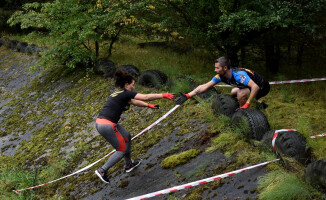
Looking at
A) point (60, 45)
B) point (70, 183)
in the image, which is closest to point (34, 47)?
point (60, 45)

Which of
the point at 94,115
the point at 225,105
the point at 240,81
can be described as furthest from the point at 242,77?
the point at 94,115

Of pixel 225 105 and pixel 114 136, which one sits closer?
pixel 114 136

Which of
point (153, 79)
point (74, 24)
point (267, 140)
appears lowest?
point (267, 140)

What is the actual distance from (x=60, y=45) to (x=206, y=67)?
531cm

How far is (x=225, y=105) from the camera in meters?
5.44

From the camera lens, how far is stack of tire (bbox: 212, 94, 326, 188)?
3.18 metres

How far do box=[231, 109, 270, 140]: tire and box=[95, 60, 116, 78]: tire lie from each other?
19.8ft

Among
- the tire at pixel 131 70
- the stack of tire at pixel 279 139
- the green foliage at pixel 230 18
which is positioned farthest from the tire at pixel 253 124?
the tire at pixel 131 70

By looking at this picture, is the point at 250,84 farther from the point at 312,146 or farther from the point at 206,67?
the point at 206,67

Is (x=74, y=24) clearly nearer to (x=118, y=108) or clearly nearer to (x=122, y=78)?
(x=122, y=78)

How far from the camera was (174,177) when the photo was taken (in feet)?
15.0

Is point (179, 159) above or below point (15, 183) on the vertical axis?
above

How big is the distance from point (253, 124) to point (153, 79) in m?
4.22

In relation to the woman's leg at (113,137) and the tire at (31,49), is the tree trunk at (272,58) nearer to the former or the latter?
the woman's leg at (113,137)
